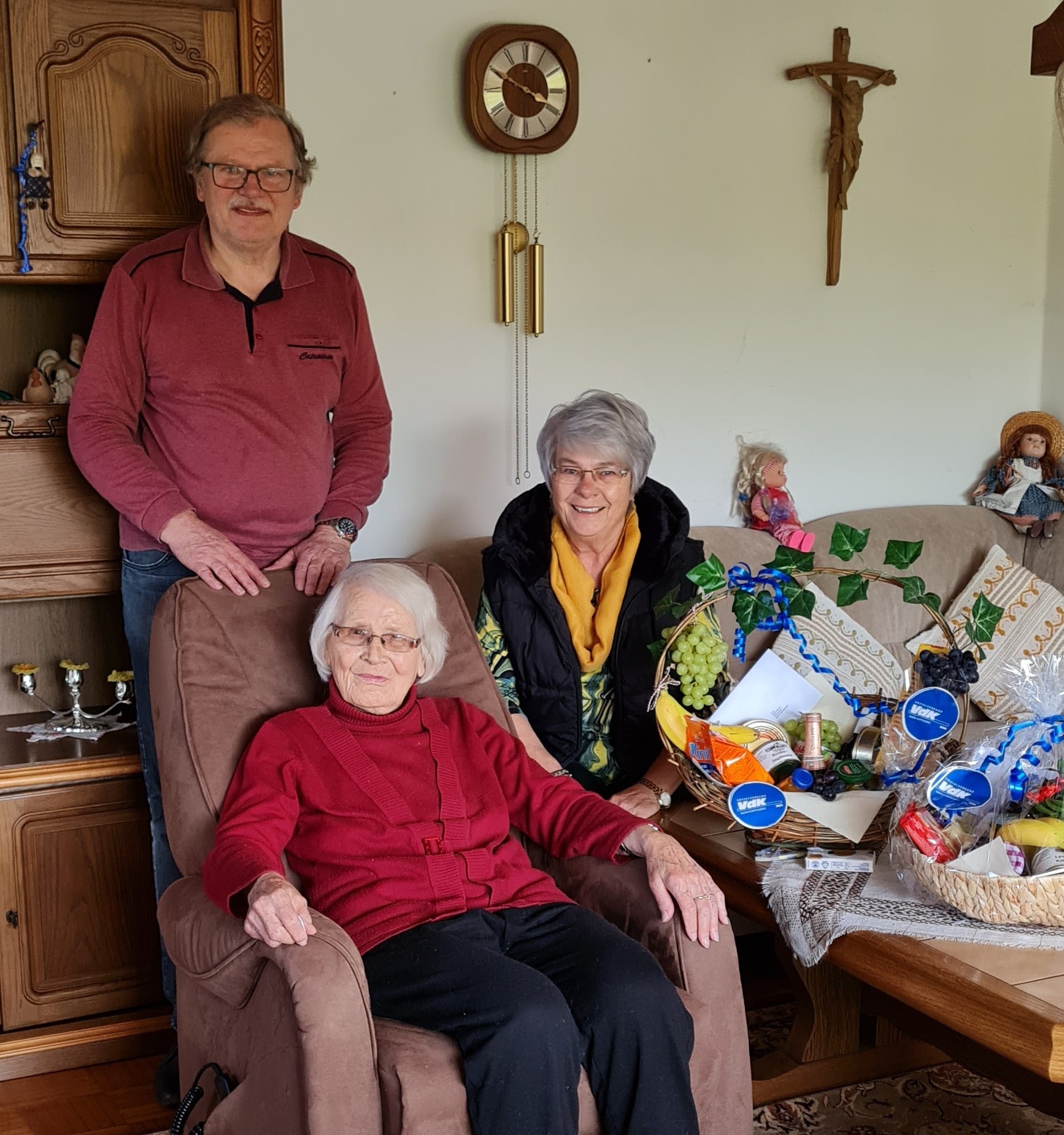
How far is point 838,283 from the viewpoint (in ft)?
11.1

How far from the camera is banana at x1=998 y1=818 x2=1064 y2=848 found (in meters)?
1.71

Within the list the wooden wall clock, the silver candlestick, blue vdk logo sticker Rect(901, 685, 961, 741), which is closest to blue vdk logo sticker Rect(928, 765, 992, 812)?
blue vdk logo sticker Rect(901, 685, 961, 741)

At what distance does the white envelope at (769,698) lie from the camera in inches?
85.7

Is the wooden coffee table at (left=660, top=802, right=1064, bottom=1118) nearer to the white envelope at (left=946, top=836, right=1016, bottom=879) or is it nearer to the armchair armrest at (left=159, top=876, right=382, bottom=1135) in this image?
the white envelope at (left=946, top=836, right=1016, bottom=879)

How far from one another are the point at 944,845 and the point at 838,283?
197cm

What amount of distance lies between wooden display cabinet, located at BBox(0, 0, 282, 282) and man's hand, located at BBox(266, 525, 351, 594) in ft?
2.19

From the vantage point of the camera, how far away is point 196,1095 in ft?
6.19

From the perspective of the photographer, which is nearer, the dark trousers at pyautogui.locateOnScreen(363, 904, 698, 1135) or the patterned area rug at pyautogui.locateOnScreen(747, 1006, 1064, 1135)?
the dark trousers at pyautogui.locateOnScreen(363, 904, 698, 1135)

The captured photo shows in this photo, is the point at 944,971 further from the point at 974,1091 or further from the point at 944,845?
the point at 974,1091

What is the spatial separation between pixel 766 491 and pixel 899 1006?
1.32m

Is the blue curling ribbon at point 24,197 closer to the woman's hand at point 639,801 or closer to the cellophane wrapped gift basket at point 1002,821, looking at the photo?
the woman's hand at point 639,801

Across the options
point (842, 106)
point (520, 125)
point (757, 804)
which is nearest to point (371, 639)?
point (757, 804)

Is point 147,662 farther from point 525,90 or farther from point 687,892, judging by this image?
point 525,90

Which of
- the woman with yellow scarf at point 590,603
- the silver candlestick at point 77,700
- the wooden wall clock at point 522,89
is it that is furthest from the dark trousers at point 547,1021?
the wooden wall clock at point 522,89
